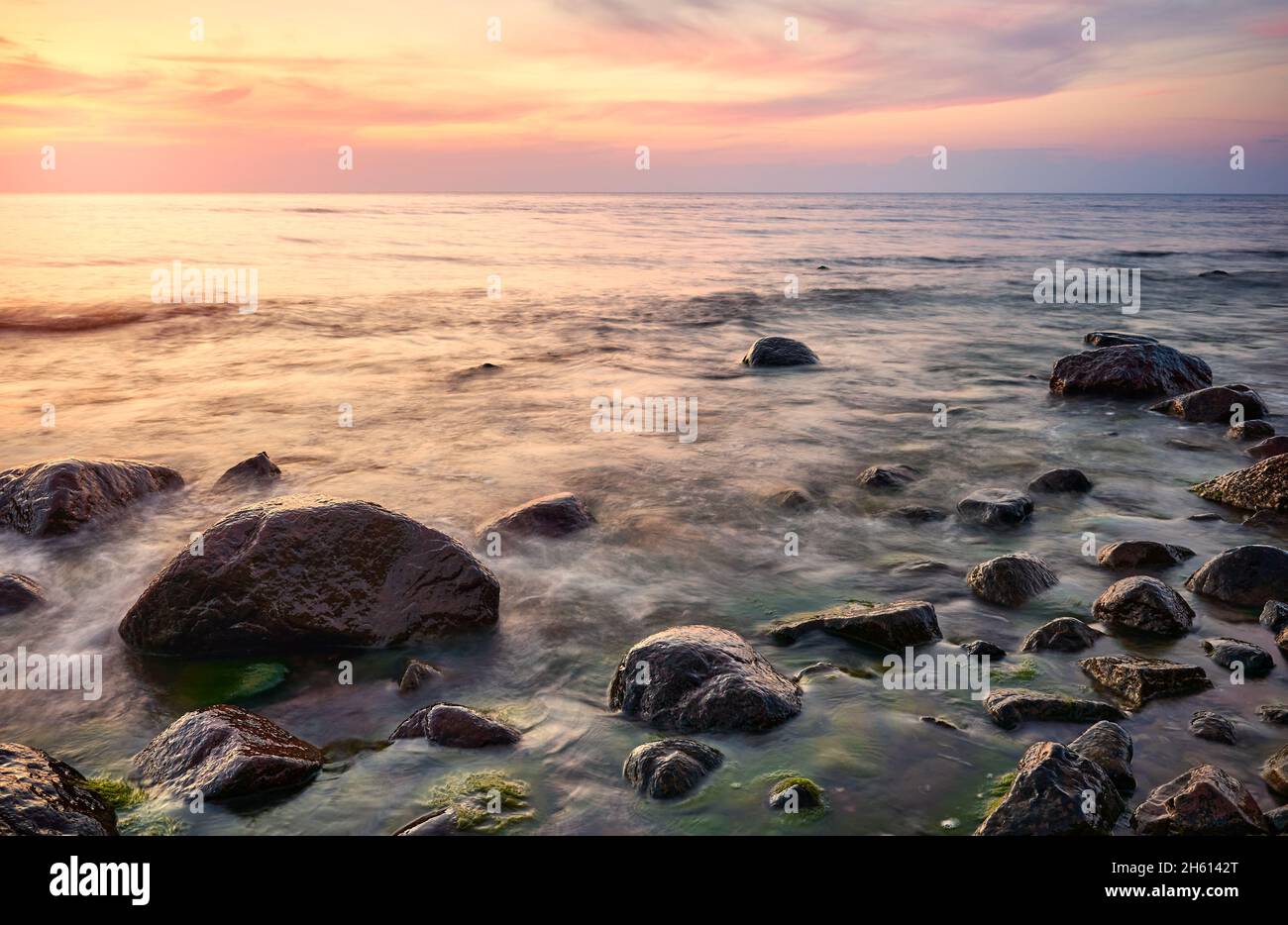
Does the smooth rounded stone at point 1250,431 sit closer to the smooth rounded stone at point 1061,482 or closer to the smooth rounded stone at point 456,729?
the smooth rounded stone at point 1061,482

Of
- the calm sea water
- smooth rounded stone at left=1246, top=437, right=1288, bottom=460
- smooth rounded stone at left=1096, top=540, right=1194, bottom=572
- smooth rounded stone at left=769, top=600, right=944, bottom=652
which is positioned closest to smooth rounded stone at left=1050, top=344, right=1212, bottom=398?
the calm sea water

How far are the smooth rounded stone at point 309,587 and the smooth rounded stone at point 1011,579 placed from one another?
3.11 meters

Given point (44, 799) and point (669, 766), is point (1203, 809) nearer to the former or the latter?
point (669, 766)

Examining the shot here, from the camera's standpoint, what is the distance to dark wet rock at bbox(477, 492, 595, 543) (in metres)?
7.11

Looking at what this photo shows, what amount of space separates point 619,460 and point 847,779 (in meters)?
5.43

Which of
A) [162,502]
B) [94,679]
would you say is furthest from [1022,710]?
[162,502]

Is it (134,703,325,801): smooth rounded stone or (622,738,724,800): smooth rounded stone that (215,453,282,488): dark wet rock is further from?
(622,738,724,800): smooth rounded stone

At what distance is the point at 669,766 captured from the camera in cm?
402

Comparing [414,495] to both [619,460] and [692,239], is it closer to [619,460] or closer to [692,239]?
[619,460]

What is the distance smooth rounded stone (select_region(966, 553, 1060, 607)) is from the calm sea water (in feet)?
0.36

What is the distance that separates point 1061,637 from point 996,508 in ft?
7.23

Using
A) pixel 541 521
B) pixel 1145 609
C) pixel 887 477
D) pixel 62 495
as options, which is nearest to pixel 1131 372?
pixel 887 477

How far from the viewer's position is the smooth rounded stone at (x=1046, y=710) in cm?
445
